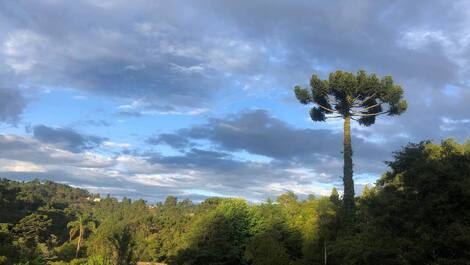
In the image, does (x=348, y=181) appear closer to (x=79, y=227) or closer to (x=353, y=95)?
(x=353, y=95)

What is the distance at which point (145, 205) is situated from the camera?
154750mm

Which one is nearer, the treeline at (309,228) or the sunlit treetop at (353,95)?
the treeline at (309,228)

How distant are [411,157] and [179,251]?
4314 cm

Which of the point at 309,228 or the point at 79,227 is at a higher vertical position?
the point at 309,228

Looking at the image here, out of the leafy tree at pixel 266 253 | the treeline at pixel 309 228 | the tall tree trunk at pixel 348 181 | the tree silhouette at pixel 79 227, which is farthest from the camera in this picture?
the tree silhouette at pixel 79 227

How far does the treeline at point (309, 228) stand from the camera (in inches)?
795

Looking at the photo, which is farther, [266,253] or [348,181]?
[266,253]

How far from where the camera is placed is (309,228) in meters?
51.5

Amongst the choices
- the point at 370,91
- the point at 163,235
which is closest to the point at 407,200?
the point at 370,91

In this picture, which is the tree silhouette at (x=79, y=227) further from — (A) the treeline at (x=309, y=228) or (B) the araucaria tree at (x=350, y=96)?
(B) the araucaria tree at (x=350, y=96)

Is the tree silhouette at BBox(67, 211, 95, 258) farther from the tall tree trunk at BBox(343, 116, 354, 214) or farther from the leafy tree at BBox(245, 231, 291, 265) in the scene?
the tall tree trunk at BBox(343, 116, 354, 214)

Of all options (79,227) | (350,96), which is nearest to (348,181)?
(350,96)

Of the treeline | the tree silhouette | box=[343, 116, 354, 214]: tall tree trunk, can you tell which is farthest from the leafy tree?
the tree silhouette

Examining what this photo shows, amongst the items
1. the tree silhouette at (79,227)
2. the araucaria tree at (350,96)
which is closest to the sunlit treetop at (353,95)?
the araucaria tree at (350,96)
